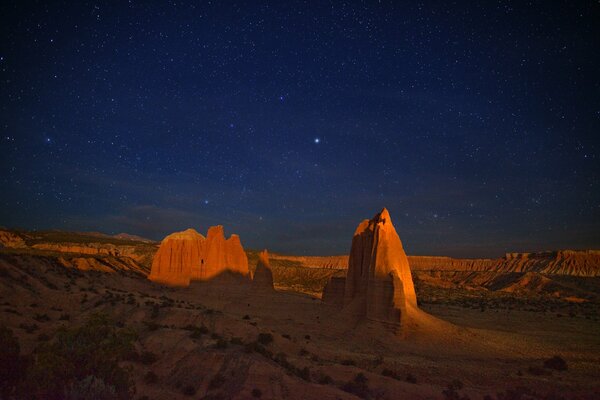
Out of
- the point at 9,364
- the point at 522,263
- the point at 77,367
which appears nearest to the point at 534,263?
the point at 522,263

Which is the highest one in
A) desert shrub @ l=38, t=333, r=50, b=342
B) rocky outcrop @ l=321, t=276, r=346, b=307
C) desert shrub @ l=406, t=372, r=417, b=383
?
rocky outcrop @ l=321, t=276, r=346, b=307

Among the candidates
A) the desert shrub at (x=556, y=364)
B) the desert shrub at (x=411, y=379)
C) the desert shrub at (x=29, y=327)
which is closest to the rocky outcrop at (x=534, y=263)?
the desert shrub at (x=556, y=364)

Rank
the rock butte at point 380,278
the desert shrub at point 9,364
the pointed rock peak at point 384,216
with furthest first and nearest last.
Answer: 1. the pointed rock peak at point 384,216
2. the rock butte at point 380,278
3. the desert shrub at point 9,364

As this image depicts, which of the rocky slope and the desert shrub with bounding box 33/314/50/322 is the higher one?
the rocky slope

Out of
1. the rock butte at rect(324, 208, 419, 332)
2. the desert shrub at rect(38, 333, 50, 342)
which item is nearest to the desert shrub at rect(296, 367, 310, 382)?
the desert shrub at rect(38, 333, 50, 342)

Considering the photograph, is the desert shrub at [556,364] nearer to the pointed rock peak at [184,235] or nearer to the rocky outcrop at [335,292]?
the rocky outcrop at [335,292]

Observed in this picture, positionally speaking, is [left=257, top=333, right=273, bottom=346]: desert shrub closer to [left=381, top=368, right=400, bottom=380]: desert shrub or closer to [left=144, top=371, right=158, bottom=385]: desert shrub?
[left=381, top=368, right=400, bottom=380]: desert shrub

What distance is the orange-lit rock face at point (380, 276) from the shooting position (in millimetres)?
22031

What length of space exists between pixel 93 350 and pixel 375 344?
1531cm

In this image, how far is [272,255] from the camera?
16700cm

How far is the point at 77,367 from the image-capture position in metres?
8.28

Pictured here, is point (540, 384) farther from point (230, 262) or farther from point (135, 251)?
point (135, 251)

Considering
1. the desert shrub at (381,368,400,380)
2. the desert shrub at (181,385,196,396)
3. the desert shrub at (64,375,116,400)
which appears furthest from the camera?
the desert shrub at (381,368,400,380)

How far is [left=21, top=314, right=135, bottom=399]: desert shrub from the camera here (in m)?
7.47
